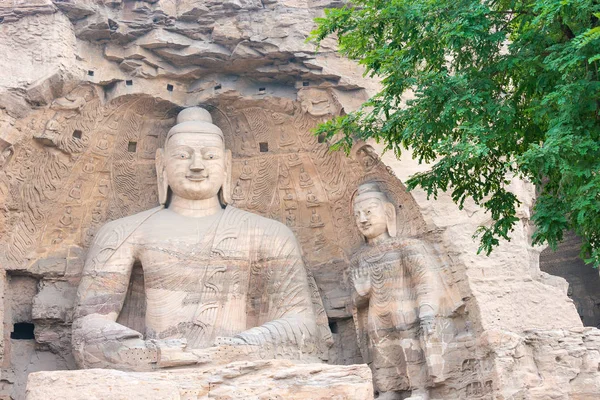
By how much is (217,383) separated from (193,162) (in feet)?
9.94

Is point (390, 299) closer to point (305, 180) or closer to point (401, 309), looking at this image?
point (401, 309)

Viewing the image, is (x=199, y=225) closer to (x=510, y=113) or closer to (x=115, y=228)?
(x=115, y=228)

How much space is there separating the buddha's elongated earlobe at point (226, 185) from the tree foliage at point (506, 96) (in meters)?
2.53

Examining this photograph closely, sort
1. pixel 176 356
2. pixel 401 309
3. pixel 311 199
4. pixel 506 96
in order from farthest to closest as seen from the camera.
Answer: pixel 311 199 → pixel 401 309 → pixel 176 356 → pixel 506 96

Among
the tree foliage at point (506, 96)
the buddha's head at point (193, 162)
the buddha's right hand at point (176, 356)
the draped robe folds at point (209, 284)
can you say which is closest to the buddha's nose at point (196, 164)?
the buddha's head at point (193, 162)

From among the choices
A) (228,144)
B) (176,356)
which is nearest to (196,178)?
(228,144)

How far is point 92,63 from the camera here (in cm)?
938

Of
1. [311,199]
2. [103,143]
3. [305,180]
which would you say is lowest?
[311,199]

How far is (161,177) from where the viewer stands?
969 cm

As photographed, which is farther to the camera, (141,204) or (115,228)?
(141,204)

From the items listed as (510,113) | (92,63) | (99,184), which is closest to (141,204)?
(99,184)

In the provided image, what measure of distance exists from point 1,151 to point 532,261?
17.7ft

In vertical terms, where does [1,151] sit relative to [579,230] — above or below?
above

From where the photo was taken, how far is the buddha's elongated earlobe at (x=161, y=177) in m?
9.62
